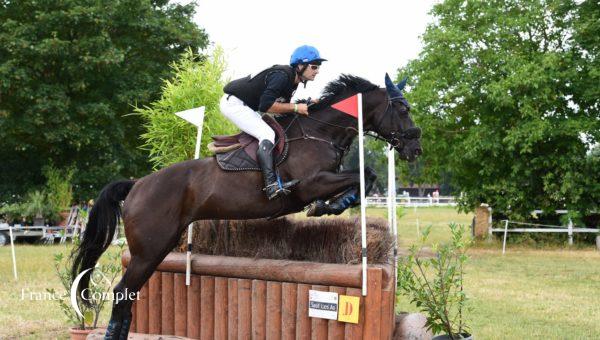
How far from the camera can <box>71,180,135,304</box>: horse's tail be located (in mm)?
5031

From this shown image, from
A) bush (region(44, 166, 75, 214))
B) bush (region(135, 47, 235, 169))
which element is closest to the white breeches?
bush (region(135, 47, 235, 169))

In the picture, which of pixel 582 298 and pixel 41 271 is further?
pixel 41 271

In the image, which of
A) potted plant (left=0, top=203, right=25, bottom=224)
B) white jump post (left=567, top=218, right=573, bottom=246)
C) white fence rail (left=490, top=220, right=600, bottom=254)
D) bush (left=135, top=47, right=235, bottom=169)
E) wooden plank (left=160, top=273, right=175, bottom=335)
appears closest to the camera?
wooden plank (left=160, top=273, right=175, bottom=335)

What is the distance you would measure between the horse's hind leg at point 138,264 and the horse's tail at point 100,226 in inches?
18.2

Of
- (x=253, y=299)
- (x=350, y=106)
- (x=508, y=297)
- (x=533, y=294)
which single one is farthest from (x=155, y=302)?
(x=533, y=294)

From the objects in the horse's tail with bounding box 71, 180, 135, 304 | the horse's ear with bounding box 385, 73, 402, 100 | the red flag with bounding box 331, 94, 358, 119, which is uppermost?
the horse's ear with bounding box 385, 73, 402, 100

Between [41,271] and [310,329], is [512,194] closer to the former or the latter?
[41,271]

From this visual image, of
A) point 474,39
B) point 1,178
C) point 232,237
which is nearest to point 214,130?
point 232,237

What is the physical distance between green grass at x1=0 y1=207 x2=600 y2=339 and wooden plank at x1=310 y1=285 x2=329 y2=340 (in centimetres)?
100

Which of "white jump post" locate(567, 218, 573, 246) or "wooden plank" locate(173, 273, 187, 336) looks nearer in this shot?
"wooden plank" locate(173, 273, 187, 336)

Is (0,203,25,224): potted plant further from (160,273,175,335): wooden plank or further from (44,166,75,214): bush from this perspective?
(160,273,175,335): wooden plank

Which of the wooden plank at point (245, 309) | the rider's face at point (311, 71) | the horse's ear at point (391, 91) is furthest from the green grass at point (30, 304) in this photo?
the horse's ear at point (391, 91)

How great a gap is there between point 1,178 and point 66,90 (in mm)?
4219

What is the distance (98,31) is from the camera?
1938 cm
